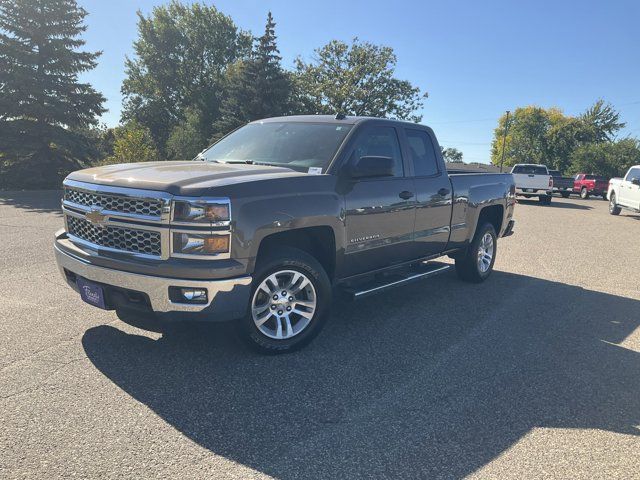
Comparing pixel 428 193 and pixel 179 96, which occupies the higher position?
pixel 179 96

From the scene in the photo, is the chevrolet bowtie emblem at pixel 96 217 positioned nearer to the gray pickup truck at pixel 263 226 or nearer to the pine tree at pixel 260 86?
the gray pickup truck at pixel 263 226

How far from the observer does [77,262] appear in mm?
3750

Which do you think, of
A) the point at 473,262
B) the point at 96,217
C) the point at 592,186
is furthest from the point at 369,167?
the point at 592,186

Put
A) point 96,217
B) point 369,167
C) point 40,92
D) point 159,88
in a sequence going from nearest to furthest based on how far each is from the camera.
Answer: point 96,217 < point 369,167 < point 40,92 < point 159,88

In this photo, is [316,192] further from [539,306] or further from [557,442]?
[539,306]

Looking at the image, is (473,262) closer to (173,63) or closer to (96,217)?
(96,217)

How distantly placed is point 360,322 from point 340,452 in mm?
2237

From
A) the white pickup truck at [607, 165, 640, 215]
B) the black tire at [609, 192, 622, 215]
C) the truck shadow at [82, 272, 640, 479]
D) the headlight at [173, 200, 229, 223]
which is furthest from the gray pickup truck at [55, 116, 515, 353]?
the black tire at [609, 192, 622, 215]

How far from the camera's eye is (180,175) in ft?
12.0

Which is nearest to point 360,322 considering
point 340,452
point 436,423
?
point 436,423

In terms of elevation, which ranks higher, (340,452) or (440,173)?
(440,173)

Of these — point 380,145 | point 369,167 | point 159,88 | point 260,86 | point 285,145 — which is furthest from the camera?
point 159,88

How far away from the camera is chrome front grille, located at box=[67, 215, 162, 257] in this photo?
339 cm

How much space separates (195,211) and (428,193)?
2.90 m
